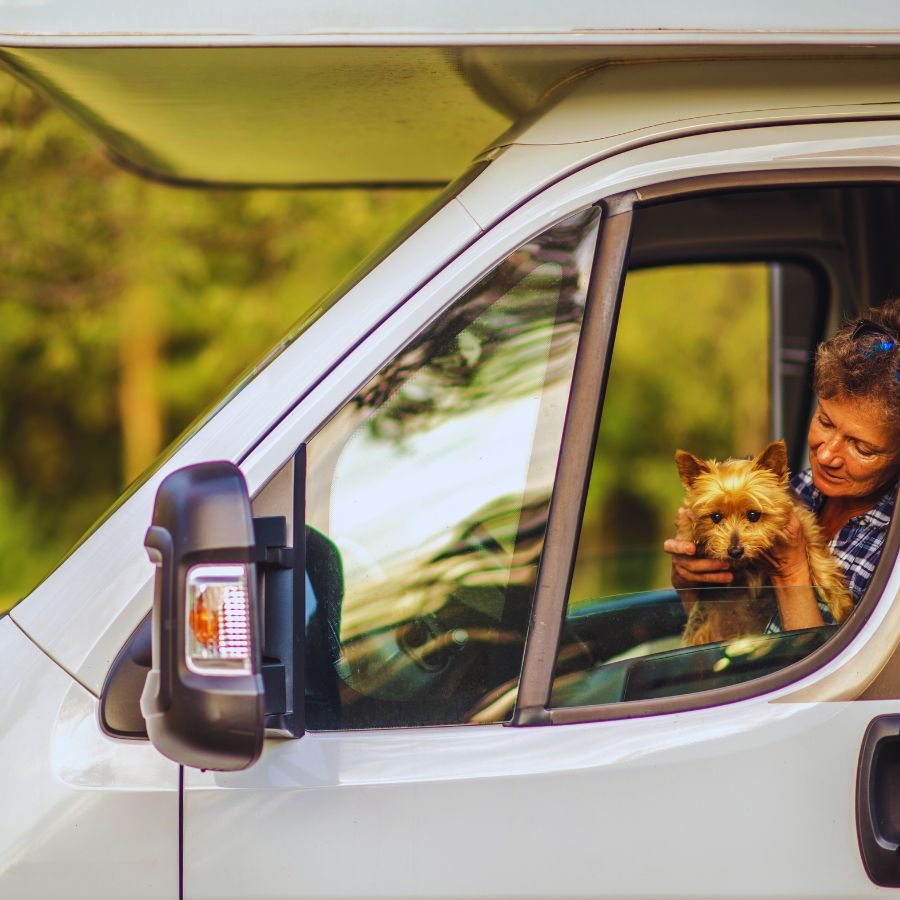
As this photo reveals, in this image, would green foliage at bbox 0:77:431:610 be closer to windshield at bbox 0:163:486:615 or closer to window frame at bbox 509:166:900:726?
windshield at bbox 0:163:486:615

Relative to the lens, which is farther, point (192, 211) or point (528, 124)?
point (192, 211)

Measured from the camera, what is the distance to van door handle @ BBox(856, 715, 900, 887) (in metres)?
1.67

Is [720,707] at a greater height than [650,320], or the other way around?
[650,320]

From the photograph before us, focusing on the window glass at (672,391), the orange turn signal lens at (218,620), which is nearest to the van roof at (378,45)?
the orange turn signal lens at (218,620)

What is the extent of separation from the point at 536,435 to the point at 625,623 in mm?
411

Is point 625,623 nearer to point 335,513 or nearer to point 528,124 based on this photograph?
point 335,513

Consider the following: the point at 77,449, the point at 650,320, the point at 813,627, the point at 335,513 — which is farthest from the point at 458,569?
the point at 77,449

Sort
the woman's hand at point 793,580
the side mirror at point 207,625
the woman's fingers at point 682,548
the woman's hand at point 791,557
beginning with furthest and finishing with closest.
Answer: the woman's fingers at point 682,548, the woman's hand at point 791,557, the woman's hand at point 793,580, the side mirror at point 207,625

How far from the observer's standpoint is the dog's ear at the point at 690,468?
245 cm

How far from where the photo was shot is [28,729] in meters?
1.72

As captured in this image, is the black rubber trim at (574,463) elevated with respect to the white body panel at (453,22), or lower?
lower

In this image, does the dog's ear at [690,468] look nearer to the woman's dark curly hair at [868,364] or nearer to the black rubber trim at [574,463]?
the woman's dark curly hair at [868,364]

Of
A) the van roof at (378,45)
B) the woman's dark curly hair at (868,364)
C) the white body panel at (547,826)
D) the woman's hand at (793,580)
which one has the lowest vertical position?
the white body panel at (547,826)

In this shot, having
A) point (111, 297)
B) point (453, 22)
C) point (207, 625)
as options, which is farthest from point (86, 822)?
point (111, 297)
